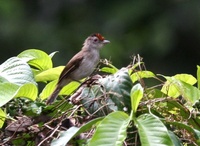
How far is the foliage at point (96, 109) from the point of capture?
1.69 m

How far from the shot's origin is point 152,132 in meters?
1.60

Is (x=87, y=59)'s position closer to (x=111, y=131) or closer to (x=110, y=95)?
(x=110, y=95)

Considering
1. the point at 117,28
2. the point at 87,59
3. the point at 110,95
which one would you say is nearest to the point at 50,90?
the point at 110,95

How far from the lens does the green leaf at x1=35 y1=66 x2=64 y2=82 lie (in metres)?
2.06

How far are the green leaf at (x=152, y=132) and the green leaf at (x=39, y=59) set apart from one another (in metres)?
0.49

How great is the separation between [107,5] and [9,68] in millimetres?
9153

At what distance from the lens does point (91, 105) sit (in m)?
1.82

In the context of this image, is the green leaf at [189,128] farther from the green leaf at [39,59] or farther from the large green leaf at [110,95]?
the green leaf at [39,59]

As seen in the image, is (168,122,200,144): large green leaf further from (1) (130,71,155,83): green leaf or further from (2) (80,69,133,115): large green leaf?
(1) (130,71,155,83): green leaf

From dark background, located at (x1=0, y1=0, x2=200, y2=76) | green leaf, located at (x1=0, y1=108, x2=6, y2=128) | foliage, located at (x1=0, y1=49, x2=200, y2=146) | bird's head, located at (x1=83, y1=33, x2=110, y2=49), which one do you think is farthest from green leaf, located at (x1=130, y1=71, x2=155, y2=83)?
dark background, located at (x1=0, y1=0, x2=200, y2=76)

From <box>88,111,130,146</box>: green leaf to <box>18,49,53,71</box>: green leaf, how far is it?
18.6 inches

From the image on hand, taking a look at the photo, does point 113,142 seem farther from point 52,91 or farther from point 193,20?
point 193,20

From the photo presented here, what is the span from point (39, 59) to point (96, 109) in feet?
1.25

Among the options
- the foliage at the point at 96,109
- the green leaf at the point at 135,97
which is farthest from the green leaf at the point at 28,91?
the green leaf at the point at 135,97
